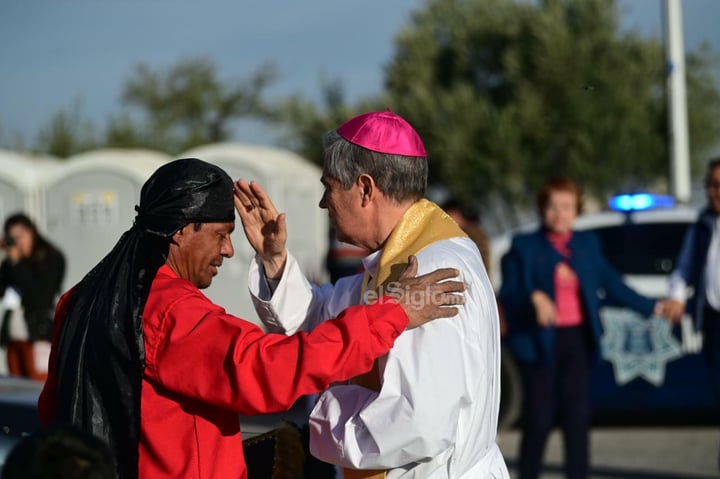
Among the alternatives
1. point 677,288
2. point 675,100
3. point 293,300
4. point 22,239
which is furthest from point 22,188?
point 293,300

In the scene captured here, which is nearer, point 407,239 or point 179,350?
point 179,350

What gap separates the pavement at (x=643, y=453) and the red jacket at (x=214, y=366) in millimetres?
5614

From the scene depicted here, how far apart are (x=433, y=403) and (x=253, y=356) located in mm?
435

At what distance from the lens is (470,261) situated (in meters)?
2.90

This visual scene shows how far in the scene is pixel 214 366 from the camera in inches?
98.7

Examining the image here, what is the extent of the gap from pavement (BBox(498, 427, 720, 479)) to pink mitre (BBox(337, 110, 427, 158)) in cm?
540

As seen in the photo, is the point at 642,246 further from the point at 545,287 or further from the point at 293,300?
the point at 293,300

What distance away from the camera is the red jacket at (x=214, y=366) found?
250cm

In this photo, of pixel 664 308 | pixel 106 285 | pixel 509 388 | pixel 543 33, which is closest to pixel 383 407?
pixel 106 285

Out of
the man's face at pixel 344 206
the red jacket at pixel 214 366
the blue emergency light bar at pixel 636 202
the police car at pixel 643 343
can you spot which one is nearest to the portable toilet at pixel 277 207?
the police car at pixel 643 343

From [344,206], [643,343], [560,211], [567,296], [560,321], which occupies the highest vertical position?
[344,206]

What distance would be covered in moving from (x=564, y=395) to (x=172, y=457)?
4402 mm

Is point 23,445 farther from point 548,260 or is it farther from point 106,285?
point 548,260

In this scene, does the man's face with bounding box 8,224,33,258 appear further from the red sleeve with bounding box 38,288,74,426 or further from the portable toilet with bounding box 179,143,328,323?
the red sleeve with bounding box 38,288,74,426
